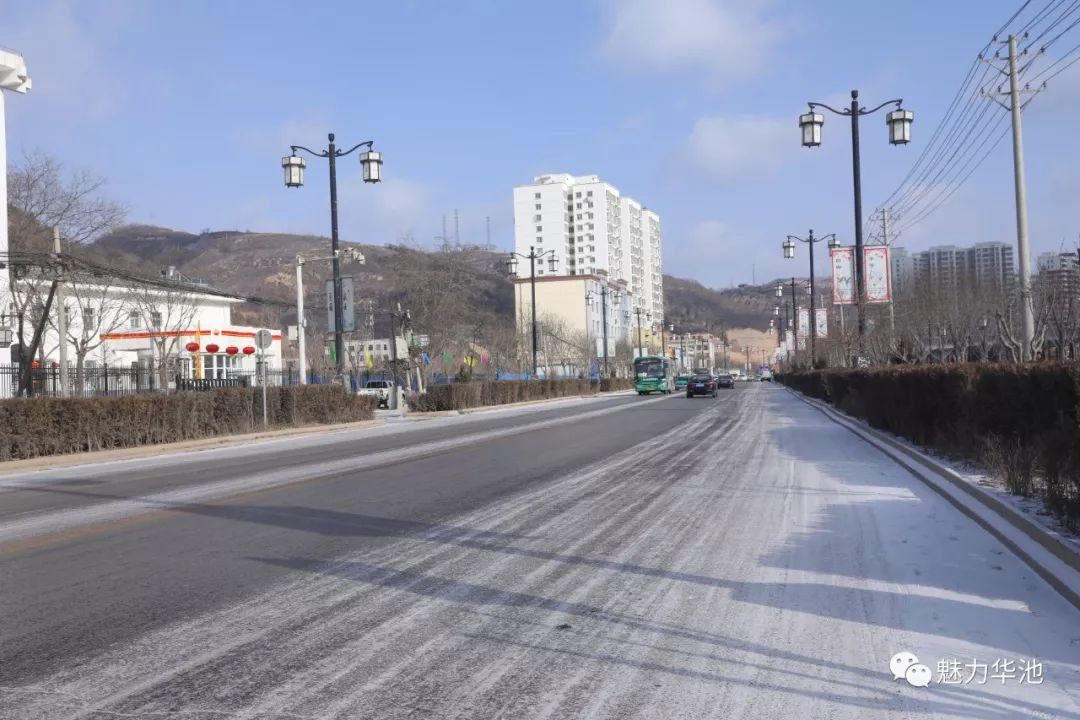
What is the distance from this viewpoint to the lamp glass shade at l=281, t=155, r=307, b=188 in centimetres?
3158

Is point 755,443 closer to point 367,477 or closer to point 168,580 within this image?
point 367,477

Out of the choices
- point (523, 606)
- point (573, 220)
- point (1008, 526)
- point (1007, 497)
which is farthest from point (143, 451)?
point (573, 220)

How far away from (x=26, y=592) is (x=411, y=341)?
140ft

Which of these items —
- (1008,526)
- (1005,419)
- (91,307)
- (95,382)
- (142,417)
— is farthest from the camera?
(91,307)

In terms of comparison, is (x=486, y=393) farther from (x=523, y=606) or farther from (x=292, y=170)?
(x=523, y=606)

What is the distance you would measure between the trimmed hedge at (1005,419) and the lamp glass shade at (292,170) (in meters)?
20.4

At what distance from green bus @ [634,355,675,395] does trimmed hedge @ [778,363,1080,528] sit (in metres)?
53.3

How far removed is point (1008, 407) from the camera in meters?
12.7

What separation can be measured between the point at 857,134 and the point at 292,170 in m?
18.7

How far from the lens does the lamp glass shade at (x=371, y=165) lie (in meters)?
31.8

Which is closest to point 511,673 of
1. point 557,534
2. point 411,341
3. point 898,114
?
point 557,534

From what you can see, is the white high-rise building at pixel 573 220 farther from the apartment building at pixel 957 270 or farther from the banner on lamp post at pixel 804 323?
the banner on lamp post at pixel 804 323

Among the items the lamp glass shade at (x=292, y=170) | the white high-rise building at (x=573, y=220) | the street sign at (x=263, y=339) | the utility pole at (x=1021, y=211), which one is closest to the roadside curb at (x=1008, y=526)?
the utility pole at (x=1021, y=211)

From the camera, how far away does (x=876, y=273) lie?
29172 millimetres
